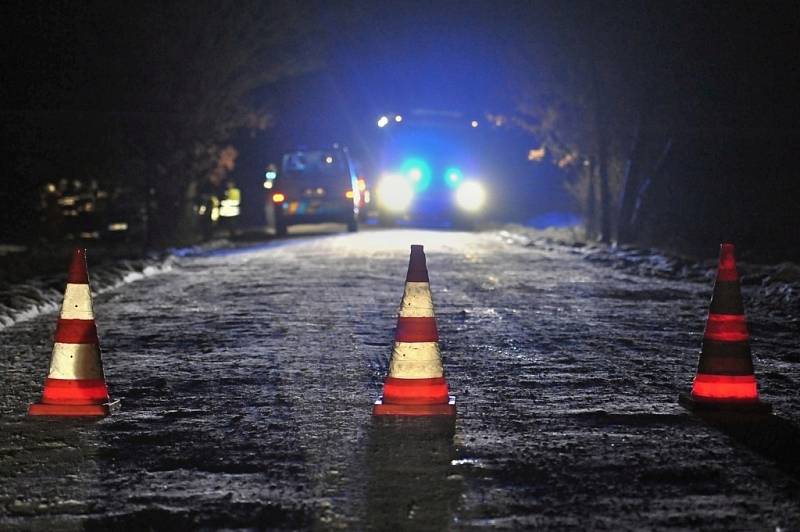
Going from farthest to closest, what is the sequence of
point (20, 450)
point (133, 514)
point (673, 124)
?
point (673, 124), point (20, 450), point (133, 514)

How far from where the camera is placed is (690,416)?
6.48 metres

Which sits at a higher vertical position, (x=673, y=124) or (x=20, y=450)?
(x=673, y=124)

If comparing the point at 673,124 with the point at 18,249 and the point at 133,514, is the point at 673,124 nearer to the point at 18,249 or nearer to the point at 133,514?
the point at 18,249

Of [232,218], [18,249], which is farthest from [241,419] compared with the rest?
[232,218]

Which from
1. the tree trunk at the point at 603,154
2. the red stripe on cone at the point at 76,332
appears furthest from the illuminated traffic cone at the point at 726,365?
the tree trunk at the point at 603,154

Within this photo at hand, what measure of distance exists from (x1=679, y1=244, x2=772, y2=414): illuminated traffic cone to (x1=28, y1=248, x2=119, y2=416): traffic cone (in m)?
3.56

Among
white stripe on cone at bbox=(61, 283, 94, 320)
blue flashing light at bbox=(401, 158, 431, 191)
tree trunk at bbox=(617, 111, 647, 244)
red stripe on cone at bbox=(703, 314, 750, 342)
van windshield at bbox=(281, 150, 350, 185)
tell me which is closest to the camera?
red stripe on cone at bbox=(703, 314, 750, 342)

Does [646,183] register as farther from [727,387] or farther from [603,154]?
[727,387]

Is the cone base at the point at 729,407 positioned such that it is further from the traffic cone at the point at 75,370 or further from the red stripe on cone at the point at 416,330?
the traffic cone at the point at 75,370

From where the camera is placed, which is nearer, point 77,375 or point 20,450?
point 20,450

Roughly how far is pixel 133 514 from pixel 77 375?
7.37 ft

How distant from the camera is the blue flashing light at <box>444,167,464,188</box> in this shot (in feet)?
124

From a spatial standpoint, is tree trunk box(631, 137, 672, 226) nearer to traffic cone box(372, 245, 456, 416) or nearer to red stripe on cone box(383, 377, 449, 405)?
traffic cone box(372, 245, 456, 416)

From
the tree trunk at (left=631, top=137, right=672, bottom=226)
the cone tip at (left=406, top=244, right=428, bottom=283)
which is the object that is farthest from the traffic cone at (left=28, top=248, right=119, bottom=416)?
the tree trunk at (left=631, top=137, right=672, bottom=226)
